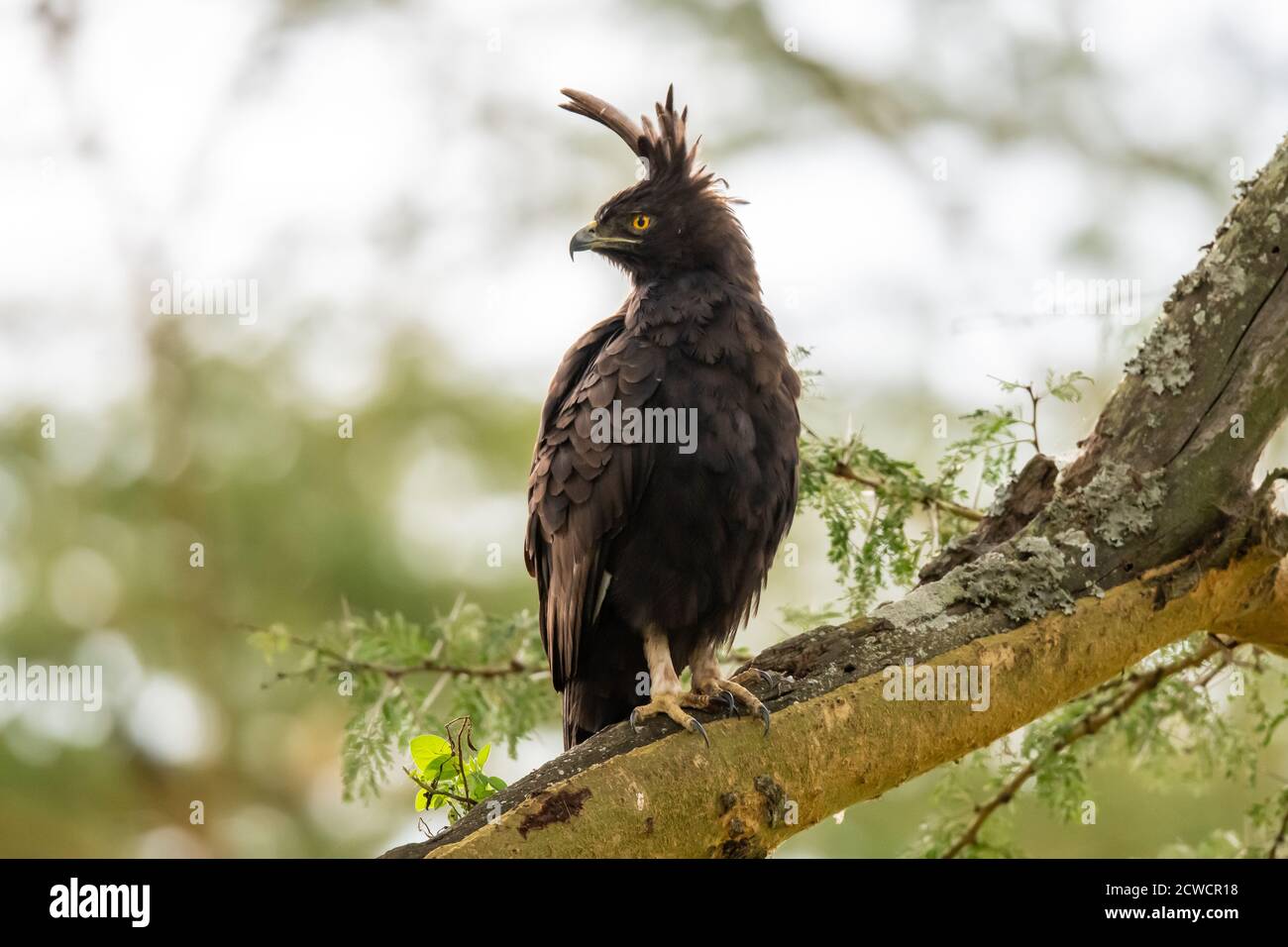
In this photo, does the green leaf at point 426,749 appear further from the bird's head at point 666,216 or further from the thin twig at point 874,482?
the bird's head at point 666,216

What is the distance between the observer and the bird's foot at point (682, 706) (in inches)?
148

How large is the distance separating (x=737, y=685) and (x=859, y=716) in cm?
42

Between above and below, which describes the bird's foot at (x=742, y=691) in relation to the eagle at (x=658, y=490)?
below

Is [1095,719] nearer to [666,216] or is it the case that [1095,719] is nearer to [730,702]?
[730,702]

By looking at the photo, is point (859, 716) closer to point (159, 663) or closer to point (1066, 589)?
point (1066, 589)

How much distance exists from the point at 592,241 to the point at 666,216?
33 centimetres

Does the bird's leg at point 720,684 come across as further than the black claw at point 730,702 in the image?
No

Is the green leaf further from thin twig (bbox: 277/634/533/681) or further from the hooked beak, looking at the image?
the hooked beak

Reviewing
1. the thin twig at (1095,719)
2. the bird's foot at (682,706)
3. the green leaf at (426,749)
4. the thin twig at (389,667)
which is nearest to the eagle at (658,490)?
the bird's foot at (682,706)

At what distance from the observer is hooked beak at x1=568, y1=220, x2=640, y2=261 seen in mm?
5426

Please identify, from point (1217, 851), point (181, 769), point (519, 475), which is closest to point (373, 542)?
point (519, 475)

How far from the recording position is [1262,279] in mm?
4359

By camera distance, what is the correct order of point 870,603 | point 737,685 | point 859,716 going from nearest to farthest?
point 859,716 < point 737,685 < point 870,603

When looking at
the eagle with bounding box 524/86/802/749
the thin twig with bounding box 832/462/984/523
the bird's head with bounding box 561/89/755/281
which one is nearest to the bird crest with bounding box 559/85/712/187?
the bird's head with bounding box 561/89/755/281
